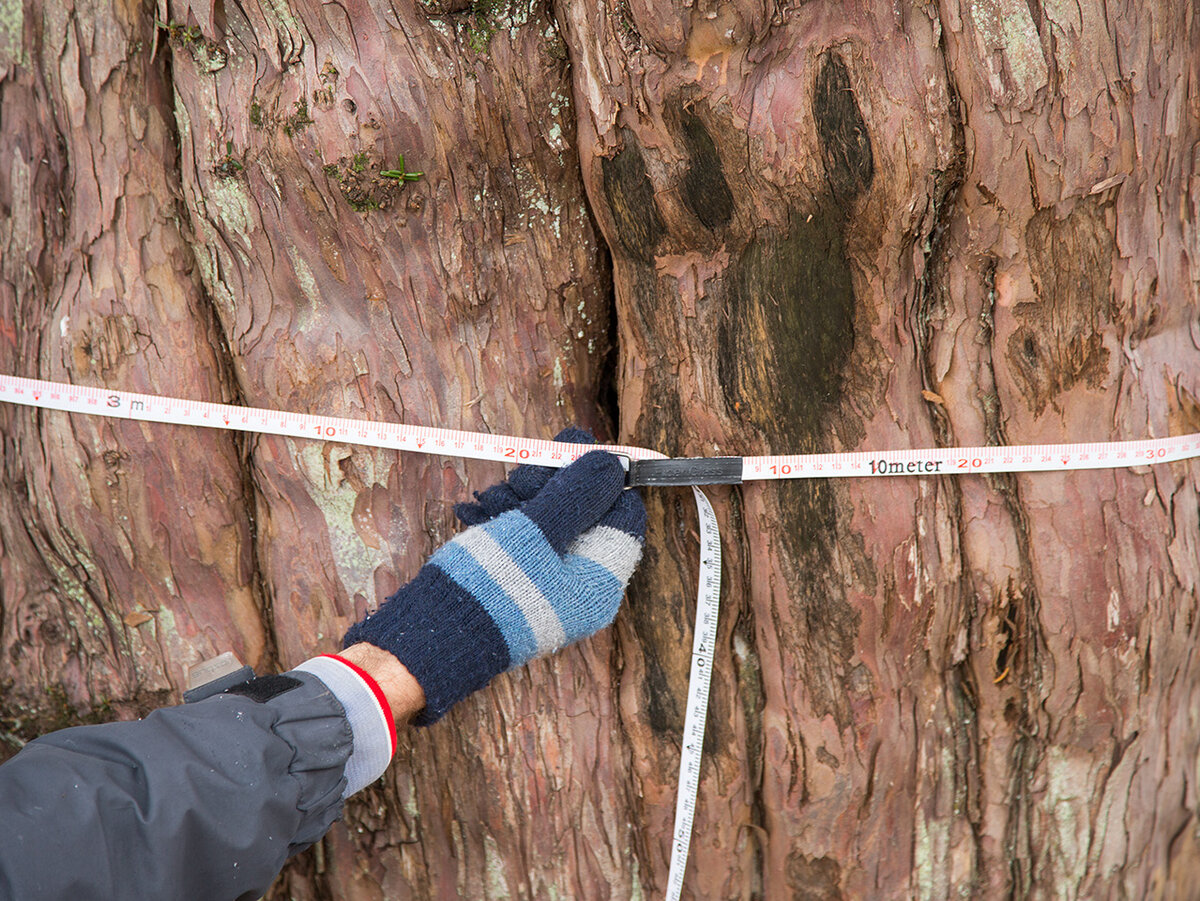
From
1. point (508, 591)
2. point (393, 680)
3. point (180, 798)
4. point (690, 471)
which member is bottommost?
point (180, 798)

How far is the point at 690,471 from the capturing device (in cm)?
189

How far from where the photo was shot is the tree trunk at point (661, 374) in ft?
5.58

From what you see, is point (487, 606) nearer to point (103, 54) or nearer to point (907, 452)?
point (907, 452)

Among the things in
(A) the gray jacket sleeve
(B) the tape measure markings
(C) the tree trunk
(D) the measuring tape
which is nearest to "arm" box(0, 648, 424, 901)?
(A) the gray jacket sleeve

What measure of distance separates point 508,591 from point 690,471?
482mm

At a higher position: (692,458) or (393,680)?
(692,458)

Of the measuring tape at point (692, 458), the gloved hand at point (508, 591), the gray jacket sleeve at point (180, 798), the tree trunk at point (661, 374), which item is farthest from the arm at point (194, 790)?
the measuring tape at point (692, 458)

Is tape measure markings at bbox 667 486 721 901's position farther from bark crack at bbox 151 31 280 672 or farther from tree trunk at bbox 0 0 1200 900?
bark crack at bbox 151 31 280 672

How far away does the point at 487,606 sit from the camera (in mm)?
1812

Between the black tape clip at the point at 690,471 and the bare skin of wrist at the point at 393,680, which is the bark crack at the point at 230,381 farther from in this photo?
the black tape clip at the point at 690,471

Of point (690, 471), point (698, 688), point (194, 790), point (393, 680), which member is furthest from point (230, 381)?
point (698, 688)

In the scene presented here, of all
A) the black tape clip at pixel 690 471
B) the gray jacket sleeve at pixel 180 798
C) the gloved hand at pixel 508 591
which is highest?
the black tape clip at pixel 690 471

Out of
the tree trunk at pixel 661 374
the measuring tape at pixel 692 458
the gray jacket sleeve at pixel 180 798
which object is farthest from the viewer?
the measuring tape at pixel 692 458

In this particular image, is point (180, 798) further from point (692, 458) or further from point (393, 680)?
point (692, 458)
